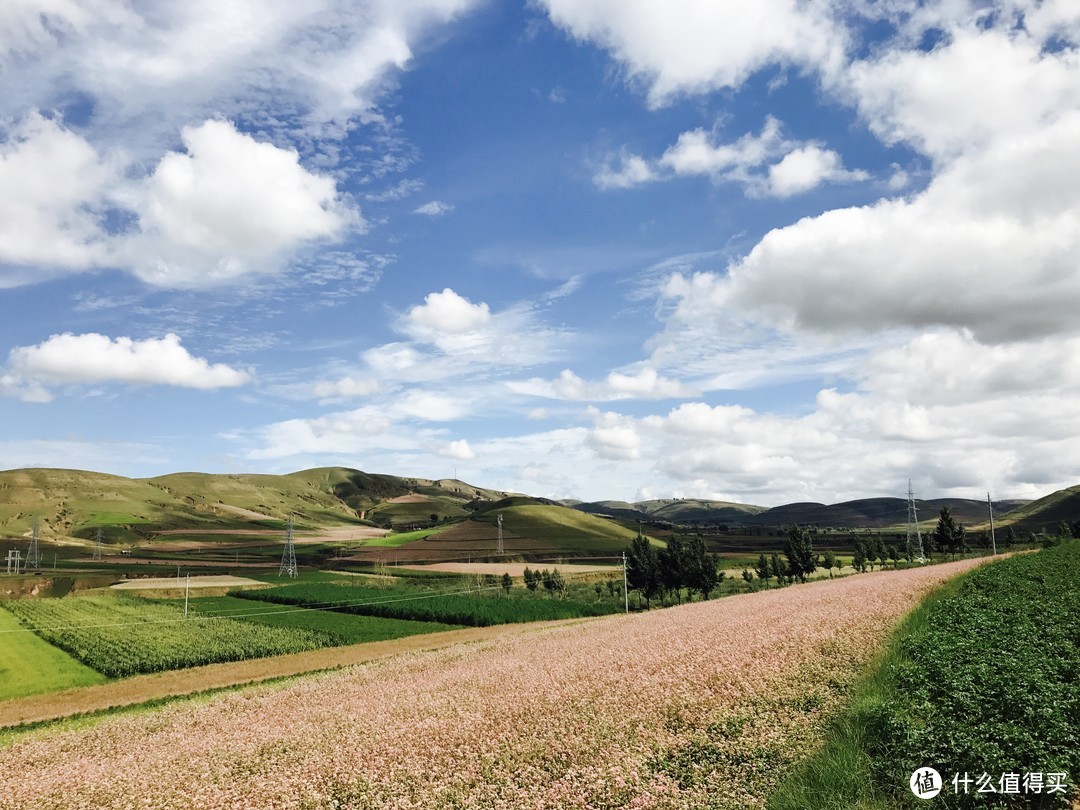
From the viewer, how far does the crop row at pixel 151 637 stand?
47344 millimetres

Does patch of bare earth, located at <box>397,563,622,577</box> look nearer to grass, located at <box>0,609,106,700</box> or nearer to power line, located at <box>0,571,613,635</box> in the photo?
power line, located at <box>0,571,613,635</box>

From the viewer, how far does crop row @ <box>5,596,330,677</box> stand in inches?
1864

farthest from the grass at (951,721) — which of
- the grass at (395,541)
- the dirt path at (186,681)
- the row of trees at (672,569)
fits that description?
the grass at (395,541)

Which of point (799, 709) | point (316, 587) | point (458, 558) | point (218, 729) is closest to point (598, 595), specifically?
point (316, 587)

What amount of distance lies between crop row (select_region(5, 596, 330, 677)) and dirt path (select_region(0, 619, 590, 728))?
6.13 feet

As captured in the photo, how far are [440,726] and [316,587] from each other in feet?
292

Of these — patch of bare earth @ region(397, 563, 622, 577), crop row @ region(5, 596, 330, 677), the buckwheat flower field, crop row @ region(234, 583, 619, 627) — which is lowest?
patch of bare earth @ region(397, 563, 622, 577)

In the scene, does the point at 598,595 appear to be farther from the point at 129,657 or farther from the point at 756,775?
the point at 756,775

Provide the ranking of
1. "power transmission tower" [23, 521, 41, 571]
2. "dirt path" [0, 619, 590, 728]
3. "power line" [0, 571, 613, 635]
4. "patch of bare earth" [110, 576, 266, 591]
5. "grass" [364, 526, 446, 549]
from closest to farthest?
"dirt path" [0, 619, 590, 728]
"power line" [0, 571, 613, 635]
"patch of bare earth" [110, 576, 266, 591]
"power transmission tower" [23, 521, 41, 571]
"grass" [364, 526, 446, 549]

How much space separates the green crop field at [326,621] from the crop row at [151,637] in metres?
2.11

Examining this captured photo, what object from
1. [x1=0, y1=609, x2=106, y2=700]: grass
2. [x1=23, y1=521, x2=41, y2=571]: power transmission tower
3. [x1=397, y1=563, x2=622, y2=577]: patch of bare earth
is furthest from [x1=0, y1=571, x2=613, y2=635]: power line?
[x1=23, y1=521, x2=41, y2=571]: power transmission tower

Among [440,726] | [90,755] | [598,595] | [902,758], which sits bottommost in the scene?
[598,595]

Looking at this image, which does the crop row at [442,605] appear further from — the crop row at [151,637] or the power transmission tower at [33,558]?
the power transmission tower at [33,558]

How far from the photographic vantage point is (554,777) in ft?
34.9
